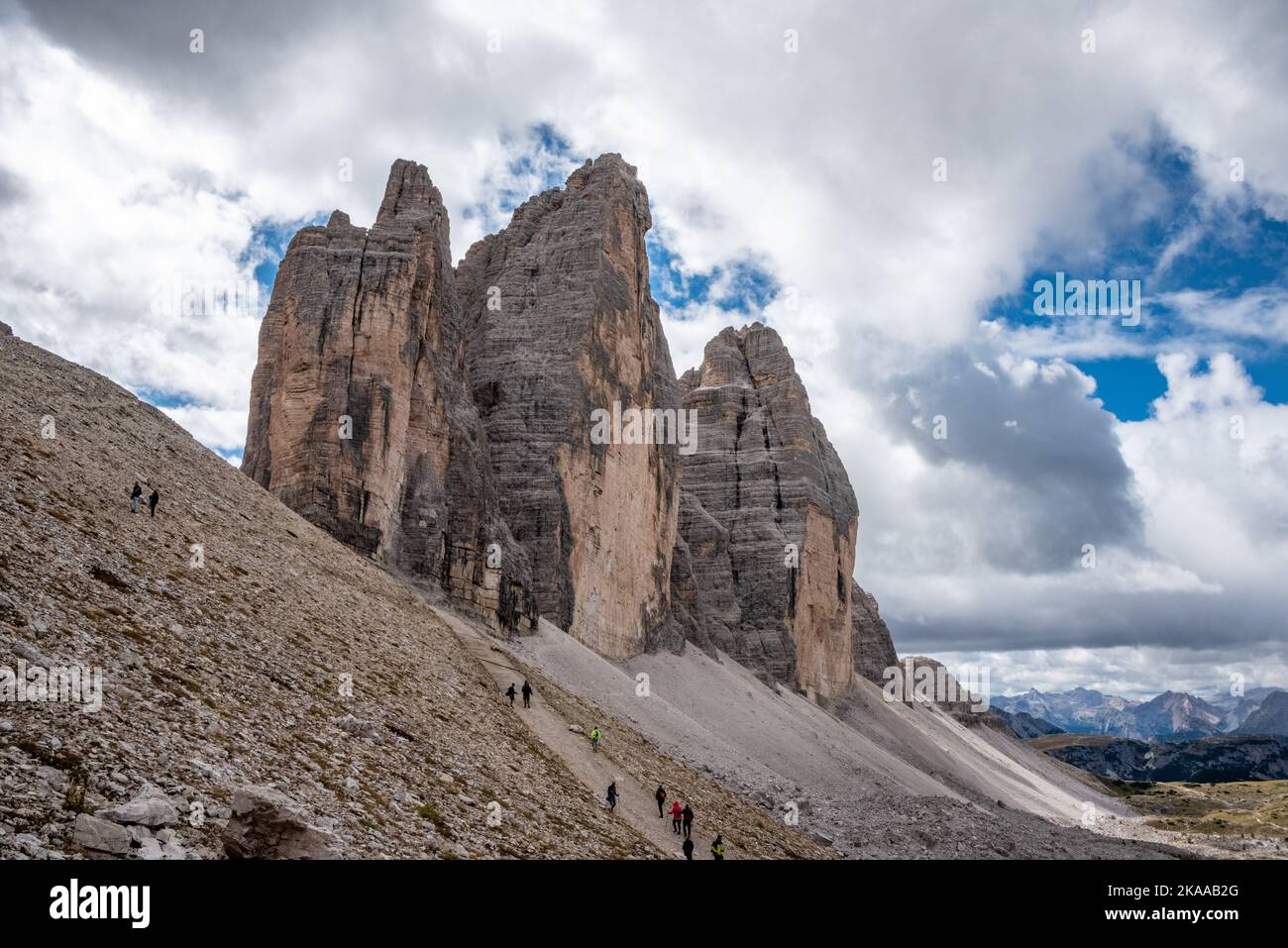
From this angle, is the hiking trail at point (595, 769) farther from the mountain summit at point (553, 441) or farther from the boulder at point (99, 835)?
the boulder at point (99, 835)

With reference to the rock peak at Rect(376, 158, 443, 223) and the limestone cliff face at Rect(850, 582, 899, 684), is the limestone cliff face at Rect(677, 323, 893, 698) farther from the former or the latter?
the rock peak at Rect(376, 158, 443, 223)

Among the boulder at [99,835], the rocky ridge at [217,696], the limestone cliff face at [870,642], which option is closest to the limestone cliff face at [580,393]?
the rocky ridge at [217,696]

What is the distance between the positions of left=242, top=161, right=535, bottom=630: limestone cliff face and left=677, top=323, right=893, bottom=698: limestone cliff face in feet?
132

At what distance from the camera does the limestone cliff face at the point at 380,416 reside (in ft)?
171

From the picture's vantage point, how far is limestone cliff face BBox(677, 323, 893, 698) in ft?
337

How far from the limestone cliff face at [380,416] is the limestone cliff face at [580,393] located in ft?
25.4

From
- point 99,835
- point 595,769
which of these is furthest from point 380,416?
point 99,835

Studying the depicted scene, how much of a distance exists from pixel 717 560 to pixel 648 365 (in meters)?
29.6

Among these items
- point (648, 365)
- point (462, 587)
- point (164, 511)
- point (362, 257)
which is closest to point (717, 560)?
point (648, 365)

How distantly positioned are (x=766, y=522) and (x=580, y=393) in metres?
43.7

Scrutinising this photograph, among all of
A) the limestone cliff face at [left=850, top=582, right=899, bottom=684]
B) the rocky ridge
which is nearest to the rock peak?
the rocky ridge

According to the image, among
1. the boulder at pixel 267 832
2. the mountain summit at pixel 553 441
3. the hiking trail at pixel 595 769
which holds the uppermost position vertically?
the mountain summit at pixel 553 441

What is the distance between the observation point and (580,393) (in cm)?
7362
